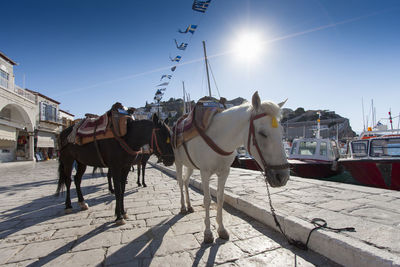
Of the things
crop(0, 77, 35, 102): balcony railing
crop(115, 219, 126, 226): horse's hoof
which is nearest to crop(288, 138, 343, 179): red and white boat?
crop(115, 219, 126, 226): horse's hoof

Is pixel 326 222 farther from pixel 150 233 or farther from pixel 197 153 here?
pixel 150 233

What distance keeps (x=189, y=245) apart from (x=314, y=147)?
32.3ft

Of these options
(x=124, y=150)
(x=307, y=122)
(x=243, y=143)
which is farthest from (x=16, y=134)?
(x=307, y=122)

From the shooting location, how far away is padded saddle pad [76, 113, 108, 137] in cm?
342

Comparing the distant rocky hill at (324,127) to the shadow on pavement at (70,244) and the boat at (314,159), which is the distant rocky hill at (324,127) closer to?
the boat at (314,159)

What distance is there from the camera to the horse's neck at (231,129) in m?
2.36

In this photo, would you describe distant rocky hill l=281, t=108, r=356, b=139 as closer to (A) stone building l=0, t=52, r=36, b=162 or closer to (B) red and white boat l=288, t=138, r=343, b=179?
(B) red and white boat l=288, t=138, r=343, b=179

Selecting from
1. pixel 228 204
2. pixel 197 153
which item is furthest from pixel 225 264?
pixel 228 204

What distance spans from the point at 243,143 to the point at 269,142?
490 mm

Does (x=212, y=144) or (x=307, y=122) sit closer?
(x=212, y=144)

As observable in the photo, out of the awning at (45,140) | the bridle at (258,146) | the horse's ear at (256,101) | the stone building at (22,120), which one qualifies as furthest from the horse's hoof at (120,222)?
the awning at (45,140)

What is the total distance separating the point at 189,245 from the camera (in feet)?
7.80

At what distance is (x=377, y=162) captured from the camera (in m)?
6.10

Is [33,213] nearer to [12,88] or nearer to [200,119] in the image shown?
[200,119]
